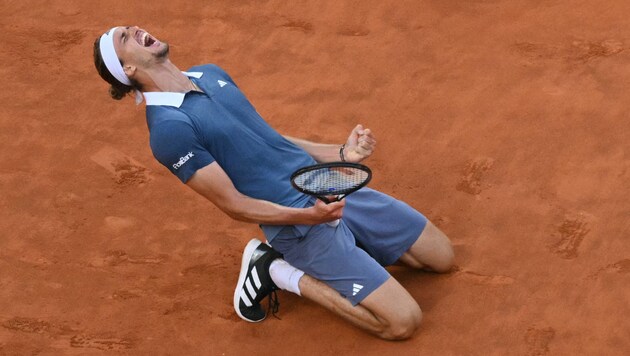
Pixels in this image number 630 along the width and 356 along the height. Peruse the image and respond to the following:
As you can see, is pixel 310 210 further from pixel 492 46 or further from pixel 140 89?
pixel 492 46

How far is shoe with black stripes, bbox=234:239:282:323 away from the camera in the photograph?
19.0 ft

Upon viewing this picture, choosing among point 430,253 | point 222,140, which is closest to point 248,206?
point 222,140

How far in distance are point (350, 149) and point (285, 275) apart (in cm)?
74

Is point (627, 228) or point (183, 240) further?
point (183, 240)

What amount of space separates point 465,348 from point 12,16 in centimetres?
512

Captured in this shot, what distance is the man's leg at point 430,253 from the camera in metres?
5.88

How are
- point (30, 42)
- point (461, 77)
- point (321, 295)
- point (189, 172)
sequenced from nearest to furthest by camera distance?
point (189, 172) → point (321, 295) → point (461, 77) → point (30, 42)

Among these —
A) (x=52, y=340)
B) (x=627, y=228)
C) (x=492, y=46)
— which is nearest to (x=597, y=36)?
(x=492, y=46)

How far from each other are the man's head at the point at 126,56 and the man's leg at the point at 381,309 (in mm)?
1377

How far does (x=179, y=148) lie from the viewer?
525 centimetres

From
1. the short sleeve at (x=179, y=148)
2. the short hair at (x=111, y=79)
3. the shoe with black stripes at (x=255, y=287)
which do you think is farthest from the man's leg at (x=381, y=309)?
the short hair at (x=111, y=79)

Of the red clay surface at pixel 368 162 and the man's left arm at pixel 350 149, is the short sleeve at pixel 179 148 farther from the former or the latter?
the red clay surface at pixel 368 162

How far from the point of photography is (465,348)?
5.46 meters

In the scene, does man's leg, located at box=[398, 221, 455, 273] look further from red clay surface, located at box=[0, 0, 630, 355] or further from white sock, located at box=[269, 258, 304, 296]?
white sock, located at box=[269, 258, 304, 296]
